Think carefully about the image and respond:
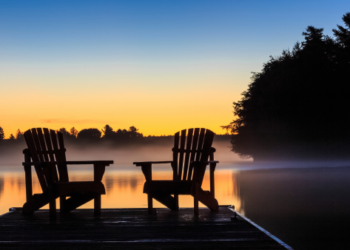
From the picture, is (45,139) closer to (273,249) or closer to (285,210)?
(273,249)

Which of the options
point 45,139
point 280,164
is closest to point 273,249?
point 45,139

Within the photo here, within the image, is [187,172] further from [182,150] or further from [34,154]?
[34,154]

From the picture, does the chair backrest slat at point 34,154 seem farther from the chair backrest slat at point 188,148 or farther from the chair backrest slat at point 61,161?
the chair backrest slat at point 188,148

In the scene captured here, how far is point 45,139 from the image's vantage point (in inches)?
238

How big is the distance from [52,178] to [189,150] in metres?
1.88

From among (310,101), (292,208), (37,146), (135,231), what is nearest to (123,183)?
(292,208)

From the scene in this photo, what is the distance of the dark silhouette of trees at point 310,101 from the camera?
26.7 m

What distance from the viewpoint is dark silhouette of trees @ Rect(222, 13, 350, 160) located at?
26.7 metres

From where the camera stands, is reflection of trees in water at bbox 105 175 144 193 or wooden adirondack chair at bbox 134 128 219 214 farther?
reflection of trees in water at bbox 105 175 144 193

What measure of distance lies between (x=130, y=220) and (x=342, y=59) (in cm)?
2439

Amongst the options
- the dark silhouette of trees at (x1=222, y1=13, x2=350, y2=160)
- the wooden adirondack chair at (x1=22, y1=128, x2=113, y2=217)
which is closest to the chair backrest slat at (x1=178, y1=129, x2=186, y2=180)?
the wooden adirondack chair at (x1=22, y1=128, x2=113, y2=217)

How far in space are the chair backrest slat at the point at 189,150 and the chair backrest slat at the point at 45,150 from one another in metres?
1.57

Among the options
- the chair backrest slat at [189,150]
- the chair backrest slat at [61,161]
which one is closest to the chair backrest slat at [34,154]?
the chair backrest slat at [61,161]

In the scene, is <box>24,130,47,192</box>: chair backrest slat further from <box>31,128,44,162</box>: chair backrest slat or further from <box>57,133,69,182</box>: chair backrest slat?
<box>57,133,69,182</box>: chair backrest slat
